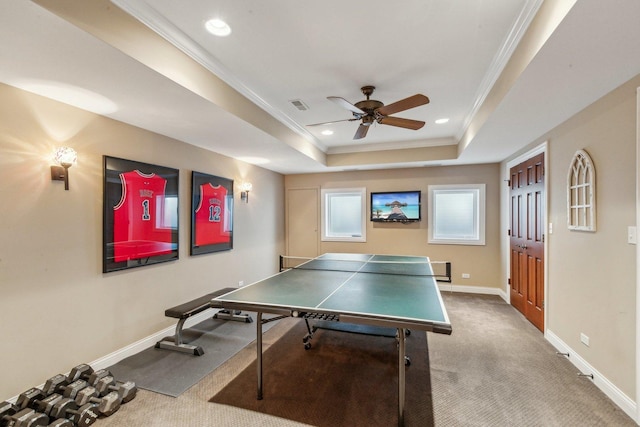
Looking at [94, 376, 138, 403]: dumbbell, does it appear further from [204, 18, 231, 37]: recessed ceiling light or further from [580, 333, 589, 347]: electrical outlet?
[580, 333, 589, 347]: electrical outlet

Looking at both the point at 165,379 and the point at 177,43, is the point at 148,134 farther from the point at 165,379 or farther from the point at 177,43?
the point at 165,379

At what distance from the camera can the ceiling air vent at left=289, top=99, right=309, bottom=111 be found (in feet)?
10.9

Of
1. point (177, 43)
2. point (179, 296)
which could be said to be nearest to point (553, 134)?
point (177, 43)

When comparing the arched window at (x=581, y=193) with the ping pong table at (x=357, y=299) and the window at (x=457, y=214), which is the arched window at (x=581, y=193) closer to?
the ping pong table at (x=357, y=299)

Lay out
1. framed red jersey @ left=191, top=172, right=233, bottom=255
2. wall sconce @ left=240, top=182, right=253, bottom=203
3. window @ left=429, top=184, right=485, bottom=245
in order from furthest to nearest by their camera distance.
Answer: window @ left=429, top=184, right=485, bottom=245, wall sconce @ left=240, top=182, right=253, bottom=203, framed red jersey @ left=191, top=172, right=233, bottom=255

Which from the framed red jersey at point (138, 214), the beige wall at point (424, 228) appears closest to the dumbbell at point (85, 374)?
the framed red jersey at point (138, 214)

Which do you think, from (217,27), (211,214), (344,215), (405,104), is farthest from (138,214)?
(344,215)

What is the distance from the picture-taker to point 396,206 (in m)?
5.77

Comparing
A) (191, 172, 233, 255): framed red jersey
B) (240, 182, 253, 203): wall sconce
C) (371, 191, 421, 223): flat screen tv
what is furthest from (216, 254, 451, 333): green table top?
(371, 191, 421, 223): flat screen tv

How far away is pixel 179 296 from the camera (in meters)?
3.60

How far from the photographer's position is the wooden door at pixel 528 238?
11.8 ft

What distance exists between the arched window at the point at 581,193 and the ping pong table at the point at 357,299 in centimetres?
145

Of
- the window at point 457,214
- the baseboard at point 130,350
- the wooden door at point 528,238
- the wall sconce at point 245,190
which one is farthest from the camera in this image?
the window at point 457,214

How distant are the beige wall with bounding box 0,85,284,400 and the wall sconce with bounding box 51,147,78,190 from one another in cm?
5
